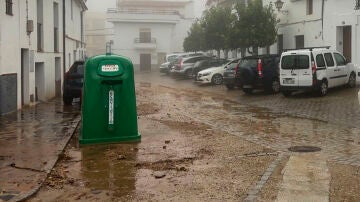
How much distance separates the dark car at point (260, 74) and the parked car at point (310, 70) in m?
1.50

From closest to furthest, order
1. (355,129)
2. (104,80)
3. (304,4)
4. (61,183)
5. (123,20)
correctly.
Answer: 1. (61,183)
2. (104,80)
3. (355,129)
4. (304,4)
5. (123,20)

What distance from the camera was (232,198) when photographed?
5977 millimetres

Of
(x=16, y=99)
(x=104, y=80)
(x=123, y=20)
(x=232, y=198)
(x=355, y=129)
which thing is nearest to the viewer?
(x=232, y=198)

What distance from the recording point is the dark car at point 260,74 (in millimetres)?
19672

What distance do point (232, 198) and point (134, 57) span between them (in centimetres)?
5377

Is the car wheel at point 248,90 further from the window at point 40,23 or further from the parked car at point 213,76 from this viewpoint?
the window at point 40,23

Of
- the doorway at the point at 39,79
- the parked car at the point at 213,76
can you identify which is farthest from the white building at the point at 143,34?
the doorway at the point at 39,79

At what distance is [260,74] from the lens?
19.7 m

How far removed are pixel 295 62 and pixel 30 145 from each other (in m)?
11.0

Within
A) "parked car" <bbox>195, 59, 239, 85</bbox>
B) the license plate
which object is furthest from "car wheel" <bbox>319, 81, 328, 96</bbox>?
"parked car" <bbox>195, 59, 239, 85</bbox>

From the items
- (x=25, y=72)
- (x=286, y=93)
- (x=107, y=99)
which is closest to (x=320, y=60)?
(x=286, y=93)

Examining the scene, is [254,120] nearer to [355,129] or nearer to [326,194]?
[355,129]

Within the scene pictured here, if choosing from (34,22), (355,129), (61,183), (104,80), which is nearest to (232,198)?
(61,183)

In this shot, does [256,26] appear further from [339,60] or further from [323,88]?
[323,88]
